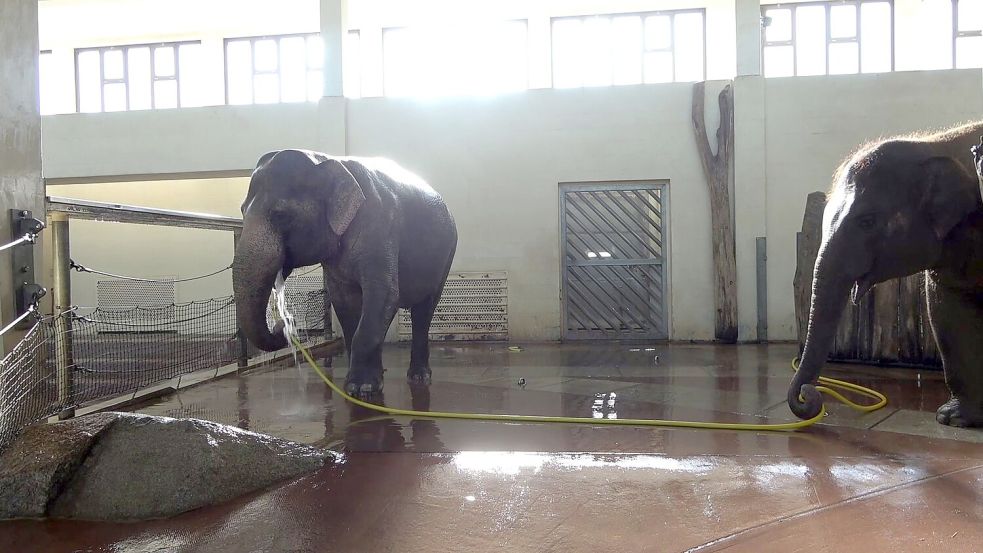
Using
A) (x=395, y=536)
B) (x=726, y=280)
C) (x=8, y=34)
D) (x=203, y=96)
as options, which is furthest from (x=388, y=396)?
(x=203, y=96)

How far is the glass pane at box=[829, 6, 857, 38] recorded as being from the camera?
1325cm

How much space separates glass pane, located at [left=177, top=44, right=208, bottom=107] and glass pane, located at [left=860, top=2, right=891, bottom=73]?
13.4m

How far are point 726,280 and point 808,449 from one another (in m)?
6.28

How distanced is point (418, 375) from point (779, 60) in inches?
419

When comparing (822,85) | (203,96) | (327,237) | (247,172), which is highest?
(203,96)

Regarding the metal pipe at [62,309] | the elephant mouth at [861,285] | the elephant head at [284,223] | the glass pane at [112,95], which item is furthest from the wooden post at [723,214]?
the glass pane at [112,95]

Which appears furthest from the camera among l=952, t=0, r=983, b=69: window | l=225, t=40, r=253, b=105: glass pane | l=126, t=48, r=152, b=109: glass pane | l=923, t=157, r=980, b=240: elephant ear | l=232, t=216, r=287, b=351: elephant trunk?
l=126, t=48, r=152, b=109: glass pane

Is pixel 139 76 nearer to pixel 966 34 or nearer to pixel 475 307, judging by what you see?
pixel 475 307

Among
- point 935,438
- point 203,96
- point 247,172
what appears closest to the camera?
point 935,438

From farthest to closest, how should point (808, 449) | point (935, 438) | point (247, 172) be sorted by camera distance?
point (247, 172)
point (935, 438)
point (808, 449)

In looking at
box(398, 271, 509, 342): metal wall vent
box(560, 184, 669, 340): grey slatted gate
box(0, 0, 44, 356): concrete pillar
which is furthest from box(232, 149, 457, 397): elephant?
box(560, 184, 669, 340): grey slatted gate

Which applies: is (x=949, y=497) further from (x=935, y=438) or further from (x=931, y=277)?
(x=931, y=277)

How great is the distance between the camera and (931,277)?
14.1ft

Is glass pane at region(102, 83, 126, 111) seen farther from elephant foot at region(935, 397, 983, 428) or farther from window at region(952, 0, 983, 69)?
window at region(952, 0, 983, 69)
